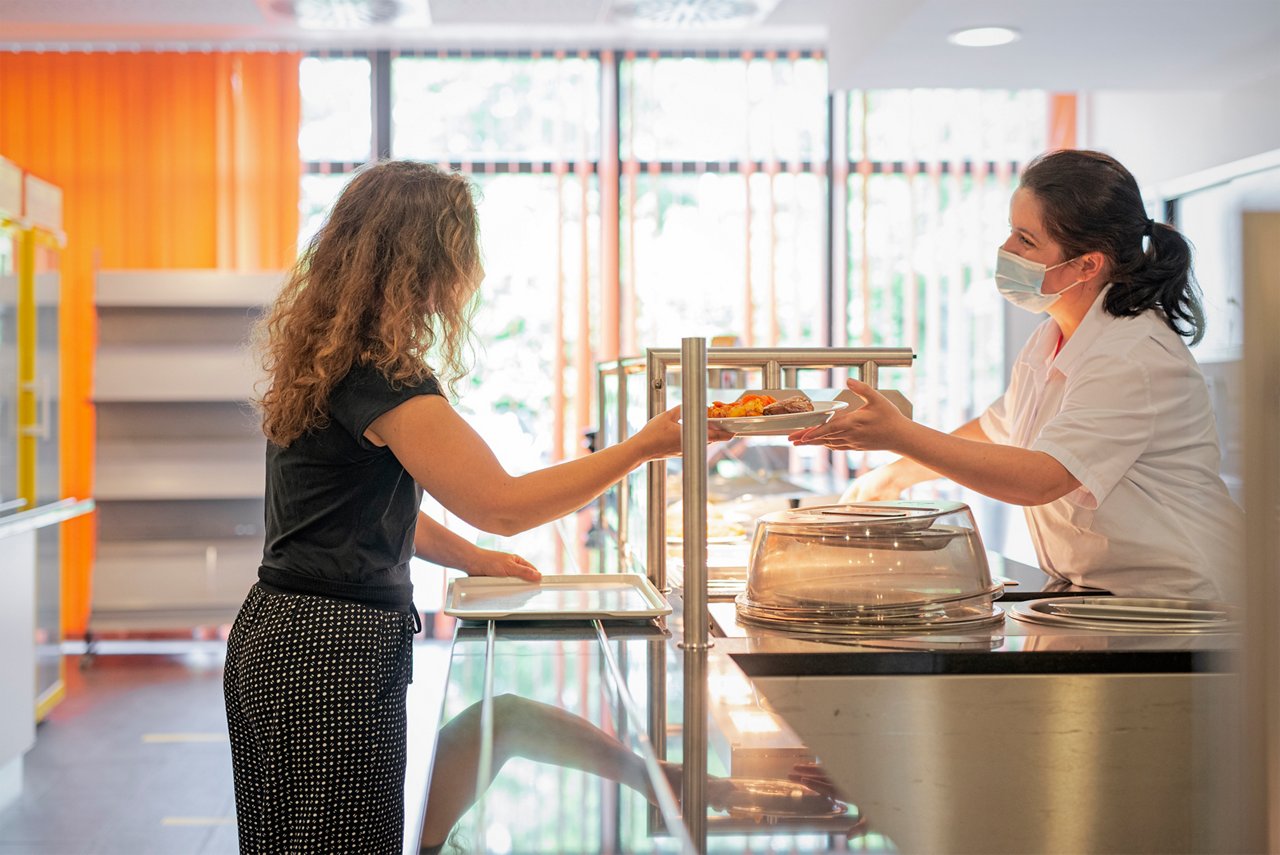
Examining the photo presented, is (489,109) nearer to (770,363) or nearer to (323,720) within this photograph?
(770,363)

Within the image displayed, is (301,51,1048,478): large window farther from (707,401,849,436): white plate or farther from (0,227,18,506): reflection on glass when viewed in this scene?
(707,401,849,436): white plate

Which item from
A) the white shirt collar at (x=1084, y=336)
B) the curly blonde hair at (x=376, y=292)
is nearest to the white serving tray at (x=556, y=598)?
the curly blonde hair at (x=376, y=292)

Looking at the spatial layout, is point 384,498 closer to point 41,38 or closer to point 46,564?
point 46,564

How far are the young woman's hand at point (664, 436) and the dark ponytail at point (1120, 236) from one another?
31.5 inches

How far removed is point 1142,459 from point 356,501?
1.16m

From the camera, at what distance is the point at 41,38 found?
6.11 meters

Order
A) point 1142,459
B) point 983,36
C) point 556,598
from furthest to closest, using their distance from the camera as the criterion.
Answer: point 983,36 → point 1142,459 → point 556,598

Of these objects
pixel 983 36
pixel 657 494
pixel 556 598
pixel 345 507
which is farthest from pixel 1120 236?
pixel 983 36

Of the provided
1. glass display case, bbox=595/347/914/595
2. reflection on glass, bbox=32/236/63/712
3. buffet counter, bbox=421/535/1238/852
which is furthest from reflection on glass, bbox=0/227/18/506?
buffet counter, bbox=421/535/1238/852

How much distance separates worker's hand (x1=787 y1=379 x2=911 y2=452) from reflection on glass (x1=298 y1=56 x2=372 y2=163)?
5.29 m

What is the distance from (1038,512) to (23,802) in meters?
3.30

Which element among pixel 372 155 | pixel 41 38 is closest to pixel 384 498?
pixel 372 155

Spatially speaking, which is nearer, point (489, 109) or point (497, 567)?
point (497, 567)

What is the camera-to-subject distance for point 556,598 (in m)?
1.75
